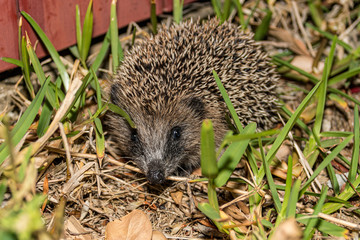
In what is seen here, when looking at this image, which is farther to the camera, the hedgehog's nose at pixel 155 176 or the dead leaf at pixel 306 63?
the dead leaf at pixel 306 63

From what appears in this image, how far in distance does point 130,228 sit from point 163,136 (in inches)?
35.5

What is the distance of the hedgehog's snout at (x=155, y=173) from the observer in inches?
127

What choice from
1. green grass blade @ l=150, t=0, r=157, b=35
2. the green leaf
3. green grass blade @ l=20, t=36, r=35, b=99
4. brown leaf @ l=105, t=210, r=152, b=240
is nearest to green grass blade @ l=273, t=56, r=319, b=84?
the green leaf

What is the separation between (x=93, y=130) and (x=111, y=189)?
60 cm

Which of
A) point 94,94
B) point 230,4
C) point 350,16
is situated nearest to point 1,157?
point 94,94

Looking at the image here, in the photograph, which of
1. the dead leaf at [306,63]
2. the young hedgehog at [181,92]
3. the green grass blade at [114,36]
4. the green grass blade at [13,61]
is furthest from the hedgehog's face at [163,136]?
the dead leaf at [306,63]

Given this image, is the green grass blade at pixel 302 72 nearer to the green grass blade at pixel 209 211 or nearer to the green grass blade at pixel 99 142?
the green grass blade at pixel 99 142

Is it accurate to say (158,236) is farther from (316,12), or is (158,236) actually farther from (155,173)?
(316,12)

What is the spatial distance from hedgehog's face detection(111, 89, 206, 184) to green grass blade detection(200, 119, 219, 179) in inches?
33.9

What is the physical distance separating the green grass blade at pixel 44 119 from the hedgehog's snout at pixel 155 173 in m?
0.96

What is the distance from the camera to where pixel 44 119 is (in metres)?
3.45

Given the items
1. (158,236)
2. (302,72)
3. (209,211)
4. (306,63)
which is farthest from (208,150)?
(306,63)

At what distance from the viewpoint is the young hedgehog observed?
3512 millimetres

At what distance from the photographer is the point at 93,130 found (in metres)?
3.69
